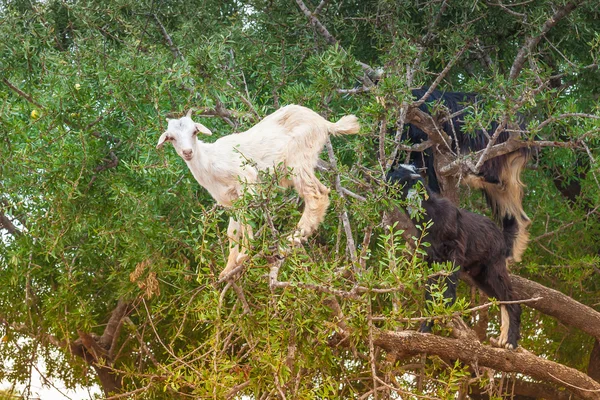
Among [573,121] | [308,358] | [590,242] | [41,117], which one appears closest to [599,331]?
[590,242]

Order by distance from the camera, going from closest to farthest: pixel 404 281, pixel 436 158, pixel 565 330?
pixel 404 281 → pixel 436 158 → pixel 565 330

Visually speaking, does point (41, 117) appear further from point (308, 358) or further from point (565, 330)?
point (565, 330)

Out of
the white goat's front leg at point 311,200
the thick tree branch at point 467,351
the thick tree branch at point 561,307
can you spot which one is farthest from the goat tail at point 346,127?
the thick tree branch at point 561,307

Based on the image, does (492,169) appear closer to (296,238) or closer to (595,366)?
(296,238)

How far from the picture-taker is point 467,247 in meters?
3.90

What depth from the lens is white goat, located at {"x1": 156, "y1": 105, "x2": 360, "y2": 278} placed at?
3115 mm

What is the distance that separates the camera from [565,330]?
22.1 ft

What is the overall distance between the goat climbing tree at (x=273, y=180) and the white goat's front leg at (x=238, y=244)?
0.04 metres

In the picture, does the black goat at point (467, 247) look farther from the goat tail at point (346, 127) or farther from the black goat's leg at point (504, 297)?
the goat tail at point (346, 127)

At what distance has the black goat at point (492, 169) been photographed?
4570 mm

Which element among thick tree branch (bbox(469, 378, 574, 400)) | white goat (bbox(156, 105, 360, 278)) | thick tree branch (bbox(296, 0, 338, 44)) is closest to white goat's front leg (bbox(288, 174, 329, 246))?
white goat (bbox(156, 105, 360, 278))

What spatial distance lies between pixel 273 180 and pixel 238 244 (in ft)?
0.88

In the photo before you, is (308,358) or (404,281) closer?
(404,281)

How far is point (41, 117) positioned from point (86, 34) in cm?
92
